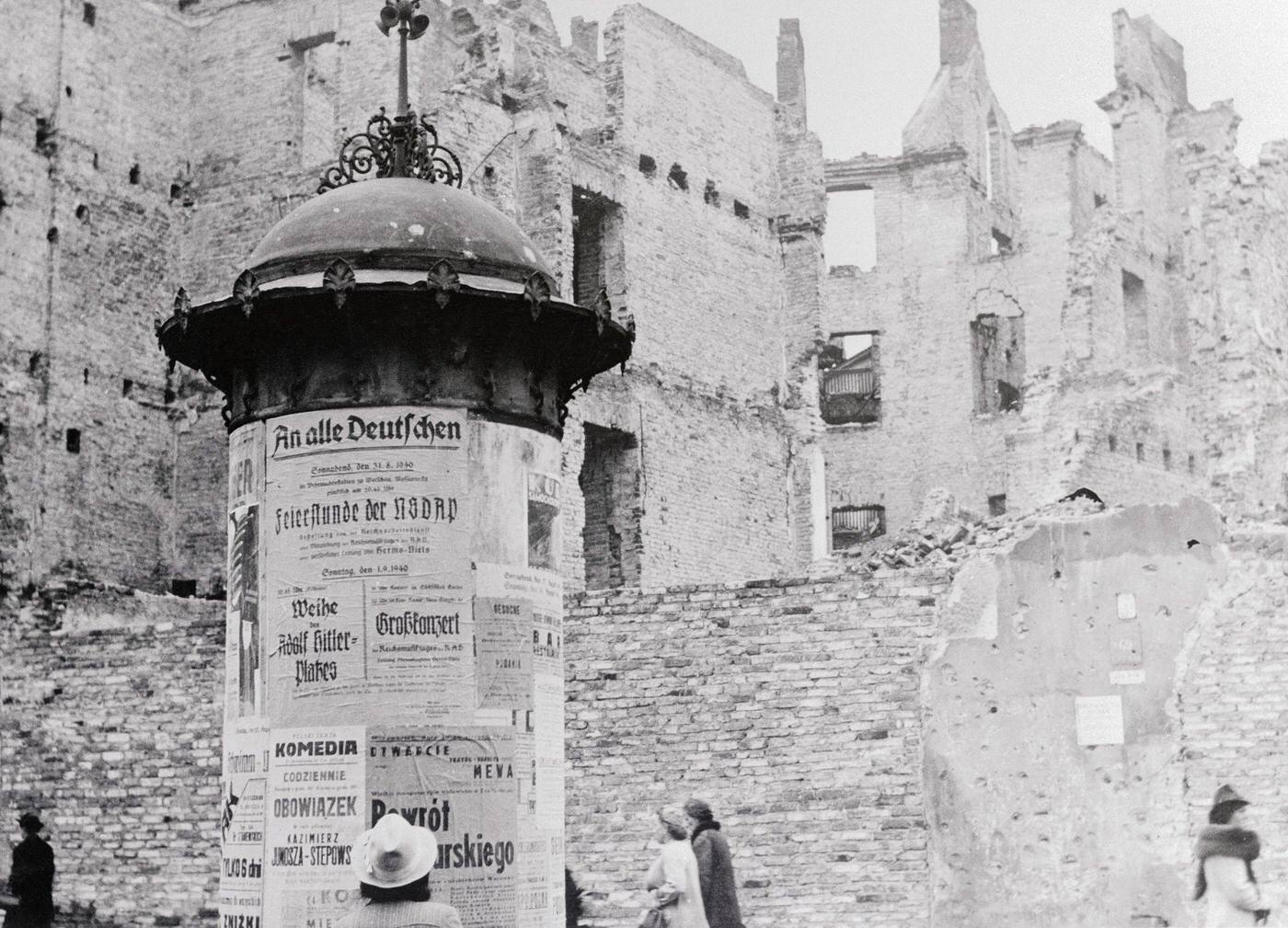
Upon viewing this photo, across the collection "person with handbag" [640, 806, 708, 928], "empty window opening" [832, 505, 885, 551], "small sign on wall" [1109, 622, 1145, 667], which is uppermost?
"empty window opening" [832, 505, 885, 551]

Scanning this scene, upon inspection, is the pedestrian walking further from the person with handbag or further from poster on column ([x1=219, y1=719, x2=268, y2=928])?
poster on column ([x1=219, y1=719, x2=268, y2=928])

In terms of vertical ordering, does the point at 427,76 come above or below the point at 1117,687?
above

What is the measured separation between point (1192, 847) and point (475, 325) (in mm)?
7640

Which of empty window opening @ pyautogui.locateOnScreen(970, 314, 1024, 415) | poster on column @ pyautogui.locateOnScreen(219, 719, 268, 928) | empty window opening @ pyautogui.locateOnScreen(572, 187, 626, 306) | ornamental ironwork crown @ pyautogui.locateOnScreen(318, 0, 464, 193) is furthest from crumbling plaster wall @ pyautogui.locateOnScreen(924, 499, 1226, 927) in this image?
empty window opening @ pyautogui.locateOnScreen(970, 314, 1024, 415)

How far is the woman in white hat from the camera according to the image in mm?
5551

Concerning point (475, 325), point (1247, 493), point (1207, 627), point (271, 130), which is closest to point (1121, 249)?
point (1247, 493)

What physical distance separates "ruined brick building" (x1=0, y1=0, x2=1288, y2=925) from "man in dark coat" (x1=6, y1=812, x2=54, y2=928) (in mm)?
2506

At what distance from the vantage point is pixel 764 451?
24.7 meters

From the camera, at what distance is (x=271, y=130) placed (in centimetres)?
2280

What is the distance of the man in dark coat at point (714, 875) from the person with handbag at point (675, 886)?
292 mm

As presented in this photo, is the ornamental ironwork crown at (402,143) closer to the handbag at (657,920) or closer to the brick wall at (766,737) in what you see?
the handbag at (657,920)

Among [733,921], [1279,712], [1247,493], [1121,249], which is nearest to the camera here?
[733,921]

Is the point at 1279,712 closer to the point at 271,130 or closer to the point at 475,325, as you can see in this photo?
the point at 475,325

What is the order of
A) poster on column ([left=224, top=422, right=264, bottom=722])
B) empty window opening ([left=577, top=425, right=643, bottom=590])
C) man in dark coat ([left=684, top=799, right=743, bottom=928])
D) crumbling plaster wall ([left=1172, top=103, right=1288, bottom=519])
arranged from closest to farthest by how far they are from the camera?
poster on column ([left=224, top=422, right=264, bottom=722])
man in dark coat ([left=684, top=799, right=743, bottom=928])
empty window opening ([left=577, top=425, right=643, bottom=590])
crumbling plaster wall ([left=1172, top=103, right=1288, bottom=519])
